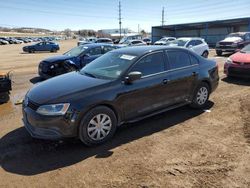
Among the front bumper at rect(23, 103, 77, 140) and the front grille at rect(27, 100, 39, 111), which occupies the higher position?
the front grille at rect(27, 100, 39, 111)

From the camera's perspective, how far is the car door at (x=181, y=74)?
5.67m

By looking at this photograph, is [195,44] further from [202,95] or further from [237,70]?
[202,95]

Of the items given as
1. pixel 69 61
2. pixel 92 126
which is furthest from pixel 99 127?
pixel 69 61

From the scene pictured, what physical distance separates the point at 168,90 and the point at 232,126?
4.74 feet

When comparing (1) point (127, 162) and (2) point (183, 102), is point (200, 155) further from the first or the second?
(2) point (183, 102)

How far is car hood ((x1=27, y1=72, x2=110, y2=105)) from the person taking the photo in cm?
438

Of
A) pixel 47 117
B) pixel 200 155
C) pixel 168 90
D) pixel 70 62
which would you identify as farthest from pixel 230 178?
pixel 70 62

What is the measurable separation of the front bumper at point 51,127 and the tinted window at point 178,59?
8.52 feet

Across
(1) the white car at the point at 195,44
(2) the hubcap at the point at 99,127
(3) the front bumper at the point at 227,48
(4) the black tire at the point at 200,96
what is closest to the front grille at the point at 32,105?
(2) the hubcap at the point at 99,127

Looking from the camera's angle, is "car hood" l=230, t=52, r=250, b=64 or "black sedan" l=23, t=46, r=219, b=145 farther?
"car hood" l=230, t=52, r=250, b=64

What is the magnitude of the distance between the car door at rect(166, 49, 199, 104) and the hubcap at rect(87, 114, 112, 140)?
5.46 feet

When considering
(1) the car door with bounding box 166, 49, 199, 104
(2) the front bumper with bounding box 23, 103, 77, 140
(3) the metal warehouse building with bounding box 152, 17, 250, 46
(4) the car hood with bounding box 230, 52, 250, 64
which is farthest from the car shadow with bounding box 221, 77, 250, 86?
(3) the metal warehouse building with bounding box 152, 17, 250, 46

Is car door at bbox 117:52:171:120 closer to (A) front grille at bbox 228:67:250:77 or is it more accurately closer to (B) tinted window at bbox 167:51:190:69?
(B) tinted window at bbox 167:51:190:69

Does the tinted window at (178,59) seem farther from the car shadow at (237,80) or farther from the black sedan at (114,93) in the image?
the car shadow at (237,80)
